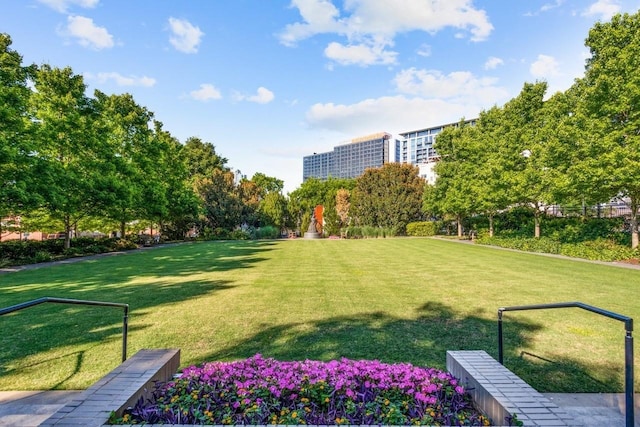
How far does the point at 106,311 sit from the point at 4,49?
15225 mm

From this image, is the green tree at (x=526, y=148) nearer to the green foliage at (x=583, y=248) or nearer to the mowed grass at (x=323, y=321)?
the green foliage at (x=583, y=248)

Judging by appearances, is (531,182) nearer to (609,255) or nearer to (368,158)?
(609,255)

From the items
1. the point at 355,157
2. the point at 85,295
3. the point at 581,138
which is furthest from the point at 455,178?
the point at 355,157

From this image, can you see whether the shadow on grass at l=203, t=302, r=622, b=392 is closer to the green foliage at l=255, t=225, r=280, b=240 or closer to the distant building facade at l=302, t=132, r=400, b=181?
the green foliage at l=255, t=225, r=280, b=240

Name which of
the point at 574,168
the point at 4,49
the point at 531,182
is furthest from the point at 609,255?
the point at 4,49

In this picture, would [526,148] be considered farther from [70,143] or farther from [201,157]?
[201,157]

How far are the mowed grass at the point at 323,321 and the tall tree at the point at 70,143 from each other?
7.00 m

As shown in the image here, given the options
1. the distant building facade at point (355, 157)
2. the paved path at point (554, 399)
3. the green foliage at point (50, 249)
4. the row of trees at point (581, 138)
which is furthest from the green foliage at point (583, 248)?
the distant building facade at point (355, 157)

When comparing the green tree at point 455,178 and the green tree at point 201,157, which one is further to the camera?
the green tree at point 201,157

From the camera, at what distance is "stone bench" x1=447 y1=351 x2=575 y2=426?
7.36 ft

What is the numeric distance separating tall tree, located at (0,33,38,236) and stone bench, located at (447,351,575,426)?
53.9 feet

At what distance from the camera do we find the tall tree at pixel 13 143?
13.3 metres

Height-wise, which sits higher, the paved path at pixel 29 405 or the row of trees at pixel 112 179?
the row of trees at pixel 112 179

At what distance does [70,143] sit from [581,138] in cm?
2592
